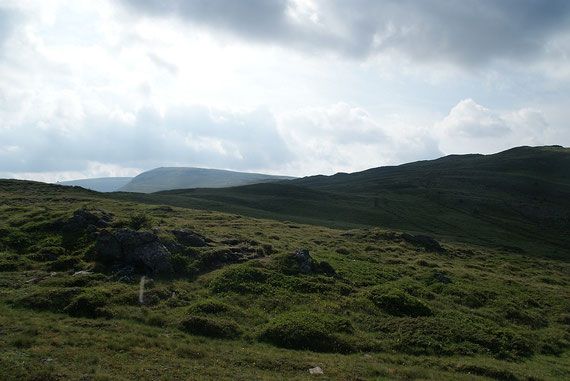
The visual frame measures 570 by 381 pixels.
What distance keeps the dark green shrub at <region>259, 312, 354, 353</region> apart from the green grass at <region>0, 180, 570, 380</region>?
0.07m

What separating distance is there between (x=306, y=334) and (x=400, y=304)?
977 cm

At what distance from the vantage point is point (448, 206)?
129375 mm

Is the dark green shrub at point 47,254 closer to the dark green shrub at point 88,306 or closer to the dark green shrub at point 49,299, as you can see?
the dark green shrub at point 49,299

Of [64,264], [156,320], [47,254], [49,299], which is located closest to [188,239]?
[64,264]

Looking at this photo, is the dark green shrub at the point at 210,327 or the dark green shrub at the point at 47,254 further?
the dark green shrub at the point at 47,254

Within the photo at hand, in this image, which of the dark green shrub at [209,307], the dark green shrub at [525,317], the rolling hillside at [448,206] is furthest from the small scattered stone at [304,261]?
the rolling hillside at [448,206]

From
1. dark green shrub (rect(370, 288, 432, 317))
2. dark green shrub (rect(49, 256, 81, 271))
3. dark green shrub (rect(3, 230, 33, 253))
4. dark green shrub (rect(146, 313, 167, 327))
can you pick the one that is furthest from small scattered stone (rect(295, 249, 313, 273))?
dark green shrub (rect(3, 230, 33, 253))

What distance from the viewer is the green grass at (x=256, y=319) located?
16.6 m

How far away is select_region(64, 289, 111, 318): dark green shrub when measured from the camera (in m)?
21.3

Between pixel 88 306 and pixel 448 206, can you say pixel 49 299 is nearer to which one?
pixel 88 306

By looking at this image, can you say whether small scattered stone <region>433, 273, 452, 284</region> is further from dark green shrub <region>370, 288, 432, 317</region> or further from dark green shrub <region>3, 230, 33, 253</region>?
dark green shrub <region>3, 230, 33, 253</region>

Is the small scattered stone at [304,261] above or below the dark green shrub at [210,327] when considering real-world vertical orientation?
above

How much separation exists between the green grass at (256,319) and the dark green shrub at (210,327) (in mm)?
77

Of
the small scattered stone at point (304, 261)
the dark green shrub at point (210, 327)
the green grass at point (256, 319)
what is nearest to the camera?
the green grass at point (256, 319)
